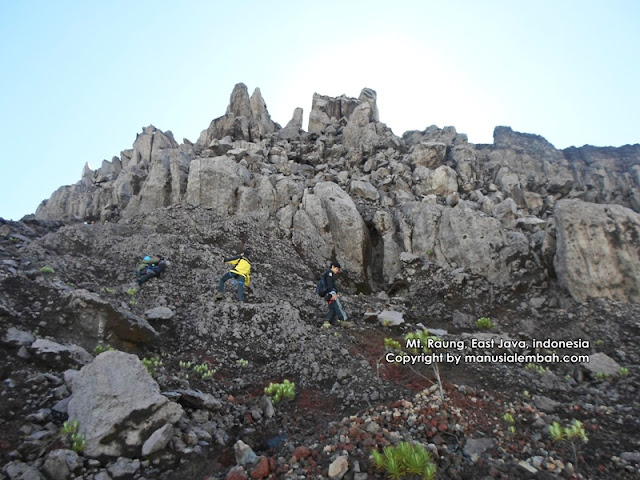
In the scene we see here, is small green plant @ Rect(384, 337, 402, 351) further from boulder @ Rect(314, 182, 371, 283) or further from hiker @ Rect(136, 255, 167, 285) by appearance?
hiker @ Rect(136, 255, 167, 285)

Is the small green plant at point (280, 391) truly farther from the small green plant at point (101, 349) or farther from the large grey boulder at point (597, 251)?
Answer: the large grey boulder at point (597, 251)

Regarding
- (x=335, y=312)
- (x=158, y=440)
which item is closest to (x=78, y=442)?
(x=158, y=440)

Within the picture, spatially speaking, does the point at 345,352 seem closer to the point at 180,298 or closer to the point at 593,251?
the point at 180,298

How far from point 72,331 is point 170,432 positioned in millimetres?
5882

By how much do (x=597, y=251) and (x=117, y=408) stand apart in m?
18.0

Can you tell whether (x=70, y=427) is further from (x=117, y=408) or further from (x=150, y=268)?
(x=150, y=268)

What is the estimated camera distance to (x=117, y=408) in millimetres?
6691

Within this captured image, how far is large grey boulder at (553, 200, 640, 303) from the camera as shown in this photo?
50.2ft

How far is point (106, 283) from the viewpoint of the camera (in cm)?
1591

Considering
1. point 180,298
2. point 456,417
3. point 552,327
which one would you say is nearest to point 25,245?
point 180,298

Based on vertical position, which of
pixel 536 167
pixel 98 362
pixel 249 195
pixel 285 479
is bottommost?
pixel 285 479

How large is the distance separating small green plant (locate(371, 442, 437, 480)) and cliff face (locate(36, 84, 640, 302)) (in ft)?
44.2

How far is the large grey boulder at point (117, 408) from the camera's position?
20.9ft

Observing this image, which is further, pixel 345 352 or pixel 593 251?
pixel 593 251
